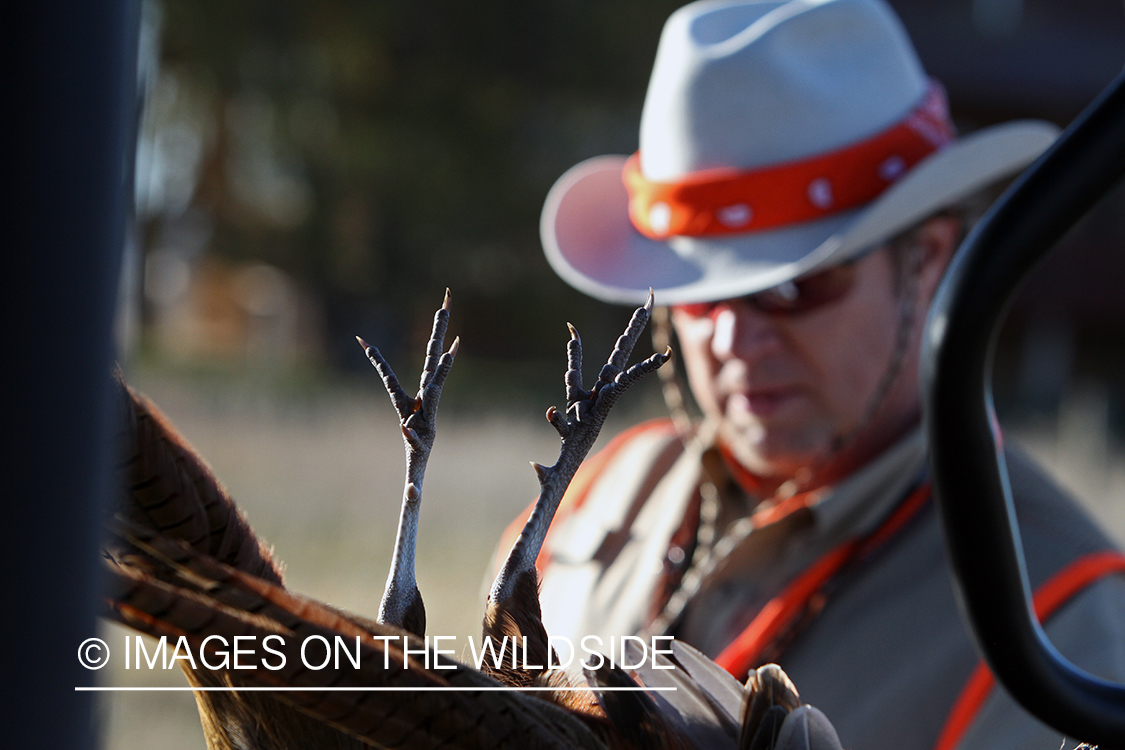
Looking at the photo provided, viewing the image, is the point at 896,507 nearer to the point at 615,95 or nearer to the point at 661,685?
the point at 661,685

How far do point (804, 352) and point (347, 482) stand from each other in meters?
0.81

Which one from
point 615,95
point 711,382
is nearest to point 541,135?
point 615,95

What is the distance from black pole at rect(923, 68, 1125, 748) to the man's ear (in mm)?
1014

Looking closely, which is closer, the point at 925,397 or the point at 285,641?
the point at 285,641

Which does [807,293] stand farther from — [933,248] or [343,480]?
[343,480]

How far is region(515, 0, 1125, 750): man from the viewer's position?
1.29 metres

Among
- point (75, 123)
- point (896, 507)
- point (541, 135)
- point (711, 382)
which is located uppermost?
point (75, 123)

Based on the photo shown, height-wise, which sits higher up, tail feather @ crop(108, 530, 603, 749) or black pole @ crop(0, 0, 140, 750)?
black pole @ crop(0, 0, 140, 750)

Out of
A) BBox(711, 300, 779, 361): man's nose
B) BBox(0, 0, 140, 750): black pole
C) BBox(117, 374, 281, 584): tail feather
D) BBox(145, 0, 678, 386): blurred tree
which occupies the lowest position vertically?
BBox(145, 0, 678, 386): blurred tree

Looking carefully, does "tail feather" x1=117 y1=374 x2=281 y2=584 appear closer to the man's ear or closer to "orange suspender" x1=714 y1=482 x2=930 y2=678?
"orange suspender" x1=714 y1=482 x2=930 y2=678

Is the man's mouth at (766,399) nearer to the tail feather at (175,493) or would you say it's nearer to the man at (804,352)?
the man at (804,352)

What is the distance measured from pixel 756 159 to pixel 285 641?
1.12 m

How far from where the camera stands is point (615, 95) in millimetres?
7812

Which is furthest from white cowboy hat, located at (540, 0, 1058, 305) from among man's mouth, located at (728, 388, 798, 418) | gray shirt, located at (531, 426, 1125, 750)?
gray shirt, located at (531, 426, 1125, 750)
